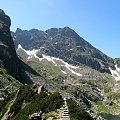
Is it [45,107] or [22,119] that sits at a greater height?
[45,107]

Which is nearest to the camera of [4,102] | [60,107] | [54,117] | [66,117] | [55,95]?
[66,117]

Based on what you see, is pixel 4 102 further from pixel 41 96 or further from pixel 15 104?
pixel 41 96

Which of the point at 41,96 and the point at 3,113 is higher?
the point at 41,96

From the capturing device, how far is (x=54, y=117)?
151 feet

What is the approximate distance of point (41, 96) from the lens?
2219 inches

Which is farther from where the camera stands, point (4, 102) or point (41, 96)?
point (4, 102)

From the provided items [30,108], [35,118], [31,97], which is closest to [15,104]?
[31,97]

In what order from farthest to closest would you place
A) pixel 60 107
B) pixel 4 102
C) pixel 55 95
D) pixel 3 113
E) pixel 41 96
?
pixel 4 102
pixel 3 113
pixel 41 96
pixel 55 95
pixel 60 107

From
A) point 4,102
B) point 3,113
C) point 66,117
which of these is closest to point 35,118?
point 66,117

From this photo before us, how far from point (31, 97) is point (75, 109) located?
13167 mm

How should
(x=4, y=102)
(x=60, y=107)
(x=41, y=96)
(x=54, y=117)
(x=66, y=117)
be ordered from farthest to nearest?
(x=4, y=102)
(x=41, y=96)
(x=60, y=107)
(x=54, y=117)
(x=66, y=117)

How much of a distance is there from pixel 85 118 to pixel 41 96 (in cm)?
Result: 1203

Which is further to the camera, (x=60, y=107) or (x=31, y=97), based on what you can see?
(x=31, y=97)

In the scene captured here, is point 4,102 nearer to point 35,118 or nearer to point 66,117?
point 35,118
